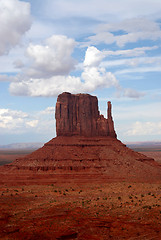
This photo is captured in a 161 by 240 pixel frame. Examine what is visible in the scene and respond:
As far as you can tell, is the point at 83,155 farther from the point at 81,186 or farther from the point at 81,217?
the point at 81,217

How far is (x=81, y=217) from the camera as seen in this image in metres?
36.6

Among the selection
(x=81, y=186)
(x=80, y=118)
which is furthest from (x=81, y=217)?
(x=80, y=118)

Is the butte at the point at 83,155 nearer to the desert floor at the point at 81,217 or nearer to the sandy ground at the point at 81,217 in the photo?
the desert floor at the point at 81,217

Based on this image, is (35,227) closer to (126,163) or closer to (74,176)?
(74,176)

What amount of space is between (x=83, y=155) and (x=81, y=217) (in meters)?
49.5

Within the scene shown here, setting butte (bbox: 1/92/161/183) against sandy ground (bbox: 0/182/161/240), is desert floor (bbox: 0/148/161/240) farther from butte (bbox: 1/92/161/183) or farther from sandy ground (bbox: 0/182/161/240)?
butte (bbox: 1/92/161/183)

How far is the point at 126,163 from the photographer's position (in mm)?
84250

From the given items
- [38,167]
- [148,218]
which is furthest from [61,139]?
[148,218]

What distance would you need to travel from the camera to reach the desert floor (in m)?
30.6

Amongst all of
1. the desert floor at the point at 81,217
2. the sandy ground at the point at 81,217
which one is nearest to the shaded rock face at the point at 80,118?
the desert floor at the point at 81,217

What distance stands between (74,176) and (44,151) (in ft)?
44.9

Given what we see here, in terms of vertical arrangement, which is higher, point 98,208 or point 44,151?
point 44,151

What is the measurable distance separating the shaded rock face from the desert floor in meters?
41.5

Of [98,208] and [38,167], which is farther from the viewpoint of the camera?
[38,167]
